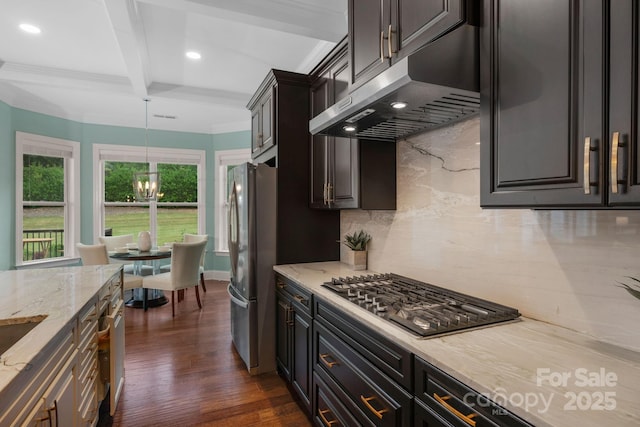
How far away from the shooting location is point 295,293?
2.42 metres

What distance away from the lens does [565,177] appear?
3.31 ft

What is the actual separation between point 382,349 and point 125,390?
224 cm

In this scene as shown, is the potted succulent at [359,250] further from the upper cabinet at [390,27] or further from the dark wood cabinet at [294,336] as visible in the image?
the upper cabinet at [390,27]

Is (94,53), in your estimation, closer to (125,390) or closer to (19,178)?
(19,178)

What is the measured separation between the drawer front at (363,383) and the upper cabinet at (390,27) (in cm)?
139

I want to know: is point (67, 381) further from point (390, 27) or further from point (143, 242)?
point (143, 242)

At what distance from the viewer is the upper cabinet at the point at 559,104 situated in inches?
34.6

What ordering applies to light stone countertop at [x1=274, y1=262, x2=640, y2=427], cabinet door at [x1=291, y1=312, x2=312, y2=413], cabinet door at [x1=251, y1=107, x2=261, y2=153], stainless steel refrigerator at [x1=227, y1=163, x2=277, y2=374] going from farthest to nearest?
cabinet door at [x1=251, y1=107, x2=261, y2=153] → stainless steel refrigerator at [x1=227, y1=163, x2=277, y2=374] → cabinet door at [x1=291, y1=312, x2=312, y2=413] → light stone countertop at [x1=274, y1=262, x2=640, y2=427]

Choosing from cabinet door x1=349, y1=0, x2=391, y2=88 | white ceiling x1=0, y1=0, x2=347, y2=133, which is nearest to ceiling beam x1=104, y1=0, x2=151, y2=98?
white ceiling x1=0, y1=0, x2=347, y2=133

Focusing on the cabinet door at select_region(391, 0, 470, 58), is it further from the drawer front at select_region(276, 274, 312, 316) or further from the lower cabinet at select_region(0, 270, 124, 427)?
the lower cabinet at select_region(0, 270, 124, 427)

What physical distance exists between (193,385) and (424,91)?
262cm

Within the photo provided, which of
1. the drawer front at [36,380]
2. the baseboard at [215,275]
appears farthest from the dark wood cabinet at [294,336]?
the baseboard at [215,275]

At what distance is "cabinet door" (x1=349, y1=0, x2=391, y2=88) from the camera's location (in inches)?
65.0

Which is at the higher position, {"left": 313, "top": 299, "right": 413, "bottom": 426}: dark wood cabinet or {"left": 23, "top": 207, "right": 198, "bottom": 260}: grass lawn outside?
{"left": 23, "top": 207, "right": 198, "bottom": 260}: grass lawn outside
